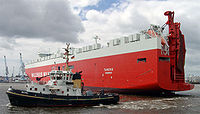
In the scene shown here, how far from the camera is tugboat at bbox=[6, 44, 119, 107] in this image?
54.4 feet

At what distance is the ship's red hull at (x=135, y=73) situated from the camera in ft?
76.7

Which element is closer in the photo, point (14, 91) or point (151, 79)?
point (14, 91)

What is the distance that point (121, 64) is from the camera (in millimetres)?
26984

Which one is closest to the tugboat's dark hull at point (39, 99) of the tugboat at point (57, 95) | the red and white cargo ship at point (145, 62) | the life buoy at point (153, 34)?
the tugboat at point (57, 95)

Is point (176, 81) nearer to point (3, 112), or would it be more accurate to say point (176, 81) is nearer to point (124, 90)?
point (124, 90)

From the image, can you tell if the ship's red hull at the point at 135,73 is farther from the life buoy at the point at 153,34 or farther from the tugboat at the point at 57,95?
the tugboat at the point at 57,95

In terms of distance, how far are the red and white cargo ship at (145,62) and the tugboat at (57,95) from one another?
6.52 meters

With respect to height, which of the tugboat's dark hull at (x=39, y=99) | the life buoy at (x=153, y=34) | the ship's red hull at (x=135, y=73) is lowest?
the tugboat's dark hull at (x=39, y=99)

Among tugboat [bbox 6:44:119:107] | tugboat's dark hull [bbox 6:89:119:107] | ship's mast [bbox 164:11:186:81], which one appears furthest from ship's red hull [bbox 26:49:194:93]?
tugboat's dark hull [bbox 6:89:119:107]

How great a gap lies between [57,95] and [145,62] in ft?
39.2

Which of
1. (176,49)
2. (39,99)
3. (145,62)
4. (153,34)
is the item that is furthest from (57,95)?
(176,49)

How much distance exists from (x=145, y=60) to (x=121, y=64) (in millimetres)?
3861

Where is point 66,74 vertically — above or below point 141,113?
above

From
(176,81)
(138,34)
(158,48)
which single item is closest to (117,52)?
(138,34)
